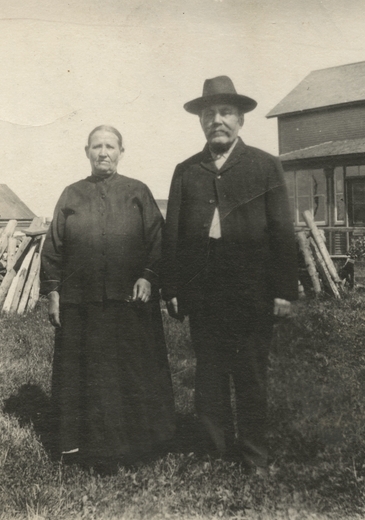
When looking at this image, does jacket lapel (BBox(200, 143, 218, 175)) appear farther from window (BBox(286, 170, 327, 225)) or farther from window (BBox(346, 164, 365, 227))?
window (BBox(346, 164, 365, 227))

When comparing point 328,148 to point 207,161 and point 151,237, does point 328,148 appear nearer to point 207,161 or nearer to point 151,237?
point 207,161

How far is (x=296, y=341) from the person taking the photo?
5.28 m

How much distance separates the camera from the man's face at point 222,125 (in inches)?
117

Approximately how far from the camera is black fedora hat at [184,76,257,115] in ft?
9.69

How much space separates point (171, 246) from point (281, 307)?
75 cm

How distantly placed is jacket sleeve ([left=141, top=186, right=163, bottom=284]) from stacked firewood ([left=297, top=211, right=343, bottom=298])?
471cm

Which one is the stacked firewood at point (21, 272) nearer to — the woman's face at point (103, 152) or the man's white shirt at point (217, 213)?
the woman's face at point (103, 152)

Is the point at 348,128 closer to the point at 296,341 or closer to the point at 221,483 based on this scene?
the point at 296,341

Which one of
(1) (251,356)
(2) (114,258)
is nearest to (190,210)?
(2) (114,258)

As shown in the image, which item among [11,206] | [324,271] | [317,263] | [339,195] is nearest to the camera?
[324,271]

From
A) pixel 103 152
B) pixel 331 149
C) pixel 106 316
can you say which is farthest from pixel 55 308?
pixel 331 149

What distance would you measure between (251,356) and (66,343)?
1.15m

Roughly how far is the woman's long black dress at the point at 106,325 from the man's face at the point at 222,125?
23.2 inches

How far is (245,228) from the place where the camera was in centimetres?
294
